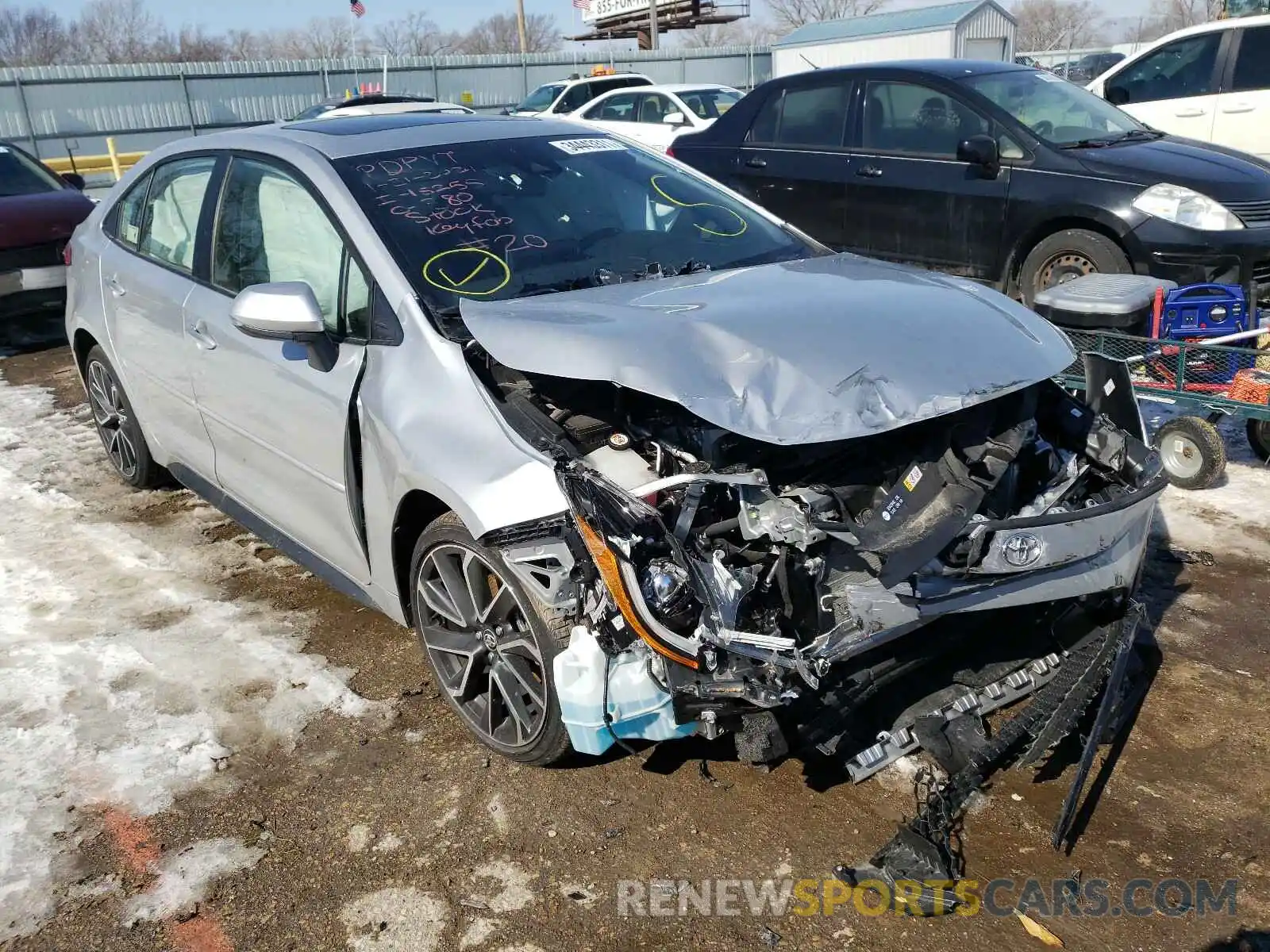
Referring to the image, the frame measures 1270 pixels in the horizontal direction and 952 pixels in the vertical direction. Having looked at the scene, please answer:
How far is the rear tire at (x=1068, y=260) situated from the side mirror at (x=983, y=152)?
62cm

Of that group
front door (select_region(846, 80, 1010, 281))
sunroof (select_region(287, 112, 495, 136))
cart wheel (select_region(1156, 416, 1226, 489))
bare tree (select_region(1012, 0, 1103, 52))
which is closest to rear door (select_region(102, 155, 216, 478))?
sunroof (select_region(287, 112, 495, 136))

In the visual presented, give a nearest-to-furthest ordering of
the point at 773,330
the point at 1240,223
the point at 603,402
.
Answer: the point at 773,330, the point at 603,402, the point at 1240,223

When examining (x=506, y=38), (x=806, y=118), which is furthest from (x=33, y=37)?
(x=806, y=118)


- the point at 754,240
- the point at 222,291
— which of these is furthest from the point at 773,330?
the point at 222,291

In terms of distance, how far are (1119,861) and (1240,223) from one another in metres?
4.76

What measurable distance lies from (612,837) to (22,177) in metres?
9.55

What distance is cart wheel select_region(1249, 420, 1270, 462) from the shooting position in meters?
5.20

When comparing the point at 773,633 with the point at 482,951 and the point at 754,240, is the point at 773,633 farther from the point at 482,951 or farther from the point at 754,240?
the point at 754,240

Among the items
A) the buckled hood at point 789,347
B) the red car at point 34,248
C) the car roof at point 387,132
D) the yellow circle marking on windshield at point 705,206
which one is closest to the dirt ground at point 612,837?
the buckled hood at point 789,347

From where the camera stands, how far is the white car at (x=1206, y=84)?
31.5 feet

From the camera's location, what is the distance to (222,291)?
159 inches

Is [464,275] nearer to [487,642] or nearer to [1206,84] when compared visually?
[487,642]

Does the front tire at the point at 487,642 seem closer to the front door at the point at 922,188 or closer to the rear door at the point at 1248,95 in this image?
the front door at the point at 922,188

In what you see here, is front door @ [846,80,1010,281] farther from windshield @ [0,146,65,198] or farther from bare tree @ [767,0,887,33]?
bare tree @ [767,0,887,33]
